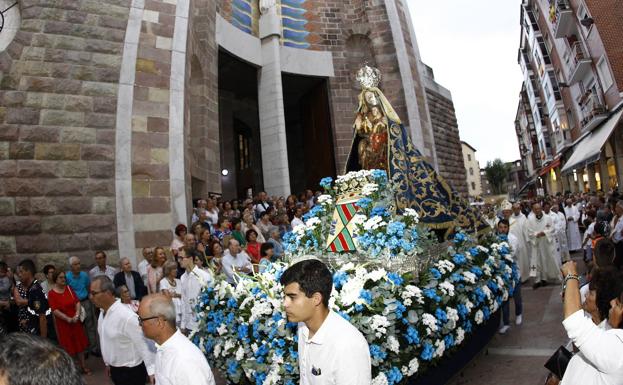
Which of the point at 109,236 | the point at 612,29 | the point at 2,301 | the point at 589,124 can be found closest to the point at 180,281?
the point at 2,301

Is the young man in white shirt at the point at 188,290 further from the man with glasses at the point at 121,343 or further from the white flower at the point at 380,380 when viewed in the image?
the white flower at the point at 380,380

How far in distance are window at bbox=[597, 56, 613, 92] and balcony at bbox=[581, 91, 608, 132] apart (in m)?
0.94

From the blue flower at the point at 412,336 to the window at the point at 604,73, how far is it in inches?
826

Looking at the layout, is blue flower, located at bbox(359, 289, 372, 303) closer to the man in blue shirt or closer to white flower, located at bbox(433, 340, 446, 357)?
white flower, located at bbox(433, 340, 446, 357)

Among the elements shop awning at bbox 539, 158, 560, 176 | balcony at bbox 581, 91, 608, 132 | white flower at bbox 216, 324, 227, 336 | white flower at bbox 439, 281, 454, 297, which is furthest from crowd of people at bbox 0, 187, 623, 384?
shop awning at bbox 539, 158, 560, 176

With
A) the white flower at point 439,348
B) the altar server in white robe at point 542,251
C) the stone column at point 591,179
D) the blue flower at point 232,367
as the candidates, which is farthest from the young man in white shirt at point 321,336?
the stone column at point 591,179

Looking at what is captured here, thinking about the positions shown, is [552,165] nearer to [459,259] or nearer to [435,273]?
[459,259]

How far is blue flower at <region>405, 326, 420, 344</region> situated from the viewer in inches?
138

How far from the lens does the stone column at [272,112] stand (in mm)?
15984

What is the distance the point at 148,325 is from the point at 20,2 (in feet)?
33.2

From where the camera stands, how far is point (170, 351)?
2480mm

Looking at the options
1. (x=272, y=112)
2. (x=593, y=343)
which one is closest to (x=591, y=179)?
(x=272, y=112)

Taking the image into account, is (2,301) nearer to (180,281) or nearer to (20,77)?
(180,281)

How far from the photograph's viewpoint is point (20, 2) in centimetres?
959
